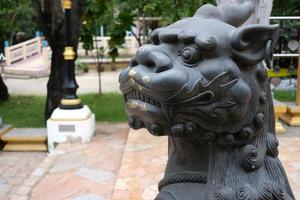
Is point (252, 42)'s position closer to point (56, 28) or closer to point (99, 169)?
point (99, 169)

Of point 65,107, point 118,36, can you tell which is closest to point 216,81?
point 65,107

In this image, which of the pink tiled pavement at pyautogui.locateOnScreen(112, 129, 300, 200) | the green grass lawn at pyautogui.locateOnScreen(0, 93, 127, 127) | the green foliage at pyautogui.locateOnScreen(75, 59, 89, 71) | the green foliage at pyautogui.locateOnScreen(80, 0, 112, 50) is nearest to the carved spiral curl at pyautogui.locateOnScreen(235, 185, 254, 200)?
the pink tiled pavement at pyautogui.locateOnScreen(112, 129, 300, 200)

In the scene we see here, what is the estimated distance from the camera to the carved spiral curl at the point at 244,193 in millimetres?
1654

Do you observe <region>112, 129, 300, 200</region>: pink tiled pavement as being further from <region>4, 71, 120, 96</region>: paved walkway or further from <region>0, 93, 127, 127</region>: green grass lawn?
<region>4, 71, 120, 96</region>: paved walkway

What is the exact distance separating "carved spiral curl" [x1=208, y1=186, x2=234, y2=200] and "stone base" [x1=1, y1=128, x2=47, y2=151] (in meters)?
5.30

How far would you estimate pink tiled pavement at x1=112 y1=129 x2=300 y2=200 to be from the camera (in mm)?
4184

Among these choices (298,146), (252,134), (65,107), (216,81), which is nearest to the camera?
(216,81)

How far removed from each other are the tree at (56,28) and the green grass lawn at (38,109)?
98cm

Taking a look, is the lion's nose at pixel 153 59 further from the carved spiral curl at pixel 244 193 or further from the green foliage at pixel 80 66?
the green foliage at pixel 80 66

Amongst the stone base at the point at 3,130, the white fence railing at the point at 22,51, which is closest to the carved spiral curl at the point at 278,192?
the stone base at the point at 3,130

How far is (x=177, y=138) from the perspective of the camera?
5.90ft

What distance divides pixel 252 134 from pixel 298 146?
4433 millimetres

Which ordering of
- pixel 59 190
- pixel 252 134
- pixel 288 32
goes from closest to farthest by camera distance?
pixel 252 134 < pixel 59 190 < pixel 288 32

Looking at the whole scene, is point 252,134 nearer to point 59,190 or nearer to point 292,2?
point 59,190
